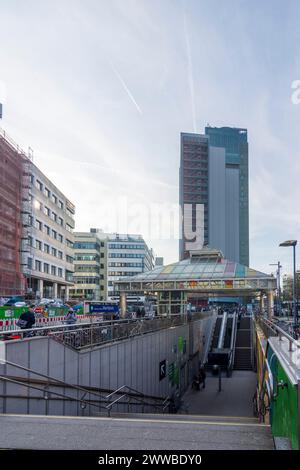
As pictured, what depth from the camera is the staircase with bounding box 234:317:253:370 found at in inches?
1452

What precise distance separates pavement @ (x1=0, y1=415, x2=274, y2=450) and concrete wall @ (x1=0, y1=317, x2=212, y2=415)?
10.1 ft

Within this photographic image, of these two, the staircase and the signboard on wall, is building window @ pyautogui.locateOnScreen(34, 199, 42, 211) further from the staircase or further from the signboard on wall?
the signboard on wall

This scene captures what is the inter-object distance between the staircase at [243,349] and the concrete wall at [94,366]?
24.9 feet

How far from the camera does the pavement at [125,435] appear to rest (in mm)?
4703

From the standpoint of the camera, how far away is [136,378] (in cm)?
1892

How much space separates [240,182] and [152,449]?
175838 millimetres

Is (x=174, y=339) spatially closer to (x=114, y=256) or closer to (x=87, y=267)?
(x=87, y=267)

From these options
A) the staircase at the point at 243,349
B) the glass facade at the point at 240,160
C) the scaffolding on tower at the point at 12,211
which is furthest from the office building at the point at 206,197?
the staircase at the point at 243,349

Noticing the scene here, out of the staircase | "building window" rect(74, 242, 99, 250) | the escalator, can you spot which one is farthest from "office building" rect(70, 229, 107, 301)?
the staircase

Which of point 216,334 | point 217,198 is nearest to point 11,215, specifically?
point 216,334

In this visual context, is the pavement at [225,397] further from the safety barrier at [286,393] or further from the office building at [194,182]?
the office building at [194,182]

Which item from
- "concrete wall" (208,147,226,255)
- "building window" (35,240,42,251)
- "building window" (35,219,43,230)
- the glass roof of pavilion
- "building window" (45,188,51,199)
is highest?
"concrete wall" (208,147,226,255)
